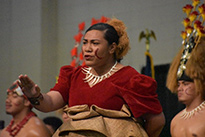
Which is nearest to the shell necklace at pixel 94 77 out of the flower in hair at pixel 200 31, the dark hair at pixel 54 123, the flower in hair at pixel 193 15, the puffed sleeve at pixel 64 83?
the puffed sleeve at pixel 64 83

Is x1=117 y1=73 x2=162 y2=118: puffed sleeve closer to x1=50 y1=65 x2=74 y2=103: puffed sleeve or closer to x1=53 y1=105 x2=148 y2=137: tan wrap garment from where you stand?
x1=53 y1=105 x2=148 y2=137: tan wrap garment

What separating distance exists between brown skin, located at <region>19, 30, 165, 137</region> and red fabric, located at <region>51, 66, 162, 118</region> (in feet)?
0.24

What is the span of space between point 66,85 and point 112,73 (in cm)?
30

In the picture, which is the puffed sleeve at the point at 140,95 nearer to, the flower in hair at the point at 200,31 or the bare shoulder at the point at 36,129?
the flower in hair at the point at 200,31

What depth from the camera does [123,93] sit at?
248 cm

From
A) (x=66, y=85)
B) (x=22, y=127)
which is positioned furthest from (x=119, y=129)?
A: (x=22, y=127)

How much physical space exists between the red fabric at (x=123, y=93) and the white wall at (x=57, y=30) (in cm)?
293

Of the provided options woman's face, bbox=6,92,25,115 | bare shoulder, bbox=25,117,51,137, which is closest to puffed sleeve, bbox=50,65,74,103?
bare shoulder, bbox=25,117,51,137

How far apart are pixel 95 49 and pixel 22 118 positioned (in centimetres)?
168

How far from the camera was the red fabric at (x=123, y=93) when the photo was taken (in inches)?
97.3

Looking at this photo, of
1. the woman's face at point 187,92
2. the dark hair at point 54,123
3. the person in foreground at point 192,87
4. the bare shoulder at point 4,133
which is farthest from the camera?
the dark hair at point 54,123

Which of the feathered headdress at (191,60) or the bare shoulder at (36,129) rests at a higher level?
the feathered headdress at (191,60)

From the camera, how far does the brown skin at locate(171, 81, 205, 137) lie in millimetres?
2695

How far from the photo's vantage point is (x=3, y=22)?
5910 millimetres
